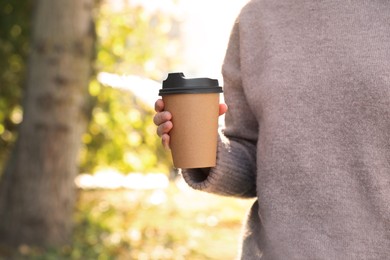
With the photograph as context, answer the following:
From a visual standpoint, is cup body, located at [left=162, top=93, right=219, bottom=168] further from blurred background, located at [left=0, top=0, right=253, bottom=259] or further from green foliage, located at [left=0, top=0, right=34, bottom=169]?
green foliage, located at [left=0, top=0, right=34, bottom=169]

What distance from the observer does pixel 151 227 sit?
27.5 ft

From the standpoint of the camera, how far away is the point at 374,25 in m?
2.37

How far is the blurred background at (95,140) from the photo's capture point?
692 centimetres

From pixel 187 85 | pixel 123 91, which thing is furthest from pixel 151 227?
pixel 187 85

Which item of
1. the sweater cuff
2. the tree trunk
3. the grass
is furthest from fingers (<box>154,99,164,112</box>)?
the tree trunk

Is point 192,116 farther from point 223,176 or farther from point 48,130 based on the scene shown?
point 48,130

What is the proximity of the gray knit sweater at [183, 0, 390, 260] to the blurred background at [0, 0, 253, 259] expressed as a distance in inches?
82.7

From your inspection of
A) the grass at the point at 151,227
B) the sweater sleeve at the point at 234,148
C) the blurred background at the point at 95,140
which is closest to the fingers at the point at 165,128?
the sweater sleeve at the point at 234,148

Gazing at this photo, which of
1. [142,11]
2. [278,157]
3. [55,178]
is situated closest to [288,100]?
[278,157]

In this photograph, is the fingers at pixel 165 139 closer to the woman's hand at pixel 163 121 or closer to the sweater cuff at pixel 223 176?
the woman's hand at pixel 163 121

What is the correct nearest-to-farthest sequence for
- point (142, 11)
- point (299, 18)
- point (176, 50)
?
point (299, 18)
point (142, 11)
point (176, 50)

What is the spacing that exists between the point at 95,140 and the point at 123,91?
2.01 ft

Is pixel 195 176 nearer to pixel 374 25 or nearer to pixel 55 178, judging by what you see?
pixel 374 25

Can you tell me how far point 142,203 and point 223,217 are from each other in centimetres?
90
